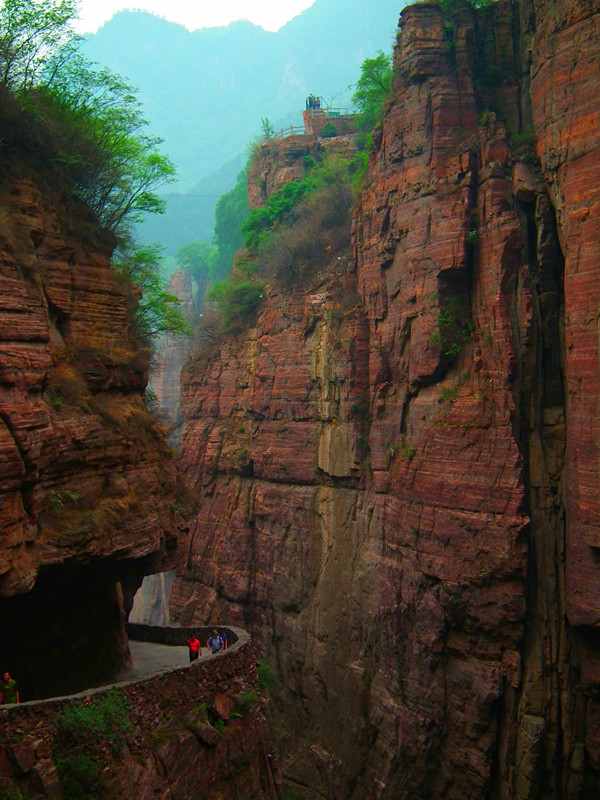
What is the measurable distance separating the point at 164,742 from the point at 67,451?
188 inches

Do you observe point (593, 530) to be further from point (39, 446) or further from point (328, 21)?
point (328, 21)

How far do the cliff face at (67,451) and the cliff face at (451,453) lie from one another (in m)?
10.3

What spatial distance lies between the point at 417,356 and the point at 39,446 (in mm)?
15416

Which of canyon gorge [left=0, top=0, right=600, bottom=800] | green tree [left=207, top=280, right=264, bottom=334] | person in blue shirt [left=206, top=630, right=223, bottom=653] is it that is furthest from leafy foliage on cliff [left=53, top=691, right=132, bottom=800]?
green tree [left=207, top=280, right=264, bottom=334]

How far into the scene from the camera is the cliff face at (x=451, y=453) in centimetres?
2227

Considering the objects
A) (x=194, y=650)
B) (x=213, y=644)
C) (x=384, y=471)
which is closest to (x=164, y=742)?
(x=194, y=650)

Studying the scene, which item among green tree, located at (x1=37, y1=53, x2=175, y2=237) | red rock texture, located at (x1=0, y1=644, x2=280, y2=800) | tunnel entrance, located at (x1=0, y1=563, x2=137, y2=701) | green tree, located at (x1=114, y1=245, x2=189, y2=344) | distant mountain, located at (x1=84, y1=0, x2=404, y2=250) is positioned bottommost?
red rock texture, located at (x1=0, y1=644, x2=280, y2=800)

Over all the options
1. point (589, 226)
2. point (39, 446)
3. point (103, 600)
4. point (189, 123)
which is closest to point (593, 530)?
point (589, 226)

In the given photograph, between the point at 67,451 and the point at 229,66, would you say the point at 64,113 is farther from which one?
the point at 229,66

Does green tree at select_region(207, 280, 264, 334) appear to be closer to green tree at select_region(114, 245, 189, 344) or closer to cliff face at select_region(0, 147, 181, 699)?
green tree at select_region(114, 245, 189, 344)

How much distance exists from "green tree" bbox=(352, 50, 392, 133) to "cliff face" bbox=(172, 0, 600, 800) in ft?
32.3

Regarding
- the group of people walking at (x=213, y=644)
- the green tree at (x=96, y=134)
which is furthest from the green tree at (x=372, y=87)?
the group of people walking at (x=213, y=644)

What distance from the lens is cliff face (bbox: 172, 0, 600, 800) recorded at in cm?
2227

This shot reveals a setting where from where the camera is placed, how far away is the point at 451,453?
81.0 ft
